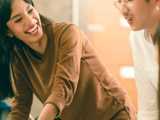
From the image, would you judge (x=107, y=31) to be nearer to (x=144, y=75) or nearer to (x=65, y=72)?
(x=144, y=75)

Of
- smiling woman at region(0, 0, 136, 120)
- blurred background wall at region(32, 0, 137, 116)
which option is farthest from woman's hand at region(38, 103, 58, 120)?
blurred background wall at region(32, 0, 137, 116)

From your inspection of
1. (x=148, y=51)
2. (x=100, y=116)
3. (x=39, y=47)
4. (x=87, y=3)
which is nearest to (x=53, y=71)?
(x=39, y=47)

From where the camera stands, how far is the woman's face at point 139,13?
1006 millimetres

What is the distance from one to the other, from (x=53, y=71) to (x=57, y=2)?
1479mm

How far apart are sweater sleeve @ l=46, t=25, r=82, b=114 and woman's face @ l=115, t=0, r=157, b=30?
0.19 metres

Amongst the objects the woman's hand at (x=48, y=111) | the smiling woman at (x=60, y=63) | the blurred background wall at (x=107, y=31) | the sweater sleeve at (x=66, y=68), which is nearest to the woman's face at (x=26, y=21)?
the smiling woman at (x=60, y=63)

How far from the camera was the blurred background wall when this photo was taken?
2.44 meters

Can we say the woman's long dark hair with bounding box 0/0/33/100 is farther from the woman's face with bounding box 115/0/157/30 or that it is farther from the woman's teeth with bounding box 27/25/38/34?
the woman's face with bounding box 115/0/157/30

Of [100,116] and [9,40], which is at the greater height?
[9,40]

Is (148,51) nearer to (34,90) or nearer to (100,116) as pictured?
(100,116)

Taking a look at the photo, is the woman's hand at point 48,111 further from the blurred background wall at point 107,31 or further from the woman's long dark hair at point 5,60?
the blurred background wall at point 107,31

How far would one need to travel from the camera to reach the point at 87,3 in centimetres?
253

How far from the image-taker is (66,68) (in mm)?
1085

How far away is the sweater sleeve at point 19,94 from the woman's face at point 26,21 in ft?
0.46
